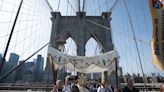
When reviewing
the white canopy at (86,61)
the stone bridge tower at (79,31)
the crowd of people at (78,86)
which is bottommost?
the crowd of people at (78,86)

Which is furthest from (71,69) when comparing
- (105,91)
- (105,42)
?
(105,42)

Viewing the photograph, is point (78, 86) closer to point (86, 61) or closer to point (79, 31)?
point (86, 61)

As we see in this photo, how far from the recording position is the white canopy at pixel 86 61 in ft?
26.1

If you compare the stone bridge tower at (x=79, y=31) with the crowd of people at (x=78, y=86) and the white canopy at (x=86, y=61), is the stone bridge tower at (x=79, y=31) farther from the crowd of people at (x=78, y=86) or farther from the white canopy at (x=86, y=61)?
the crowd of people at (x=78, y=86)

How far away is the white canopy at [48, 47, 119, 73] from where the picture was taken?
7961mm

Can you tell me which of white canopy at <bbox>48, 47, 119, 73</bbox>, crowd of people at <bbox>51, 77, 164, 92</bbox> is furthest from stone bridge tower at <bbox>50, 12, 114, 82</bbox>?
crowd of people at <bbox>51, 77, 164, 92</bbox>

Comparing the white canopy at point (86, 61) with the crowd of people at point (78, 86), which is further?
the white canopy at point (86, 61)

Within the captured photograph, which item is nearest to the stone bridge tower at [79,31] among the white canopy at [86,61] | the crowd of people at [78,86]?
the white canopy at [86,61]

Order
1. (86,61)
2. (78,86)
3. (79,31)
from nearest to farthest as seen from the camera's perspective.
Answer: (78,86) < (86,61) < (79,31)

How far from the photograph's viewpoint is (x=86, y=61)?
8.70 meters

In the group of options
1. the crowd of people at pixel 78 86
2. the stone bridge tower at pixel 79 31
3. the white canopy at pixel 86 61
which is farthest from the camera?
the stone bridge tower at pixel 79 31

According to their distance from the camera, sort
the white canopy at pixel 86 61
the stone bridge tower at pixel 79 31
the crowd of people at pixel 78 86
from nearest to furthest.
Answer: the crowd of people at pixel 78 86, the white canopy at pixel 86 61, the stone bridge tower at pixel 79 31

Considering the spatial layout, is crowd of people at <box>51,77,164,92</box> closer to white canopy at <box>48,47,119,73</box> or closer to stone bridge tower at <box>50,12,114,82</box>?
white canopy at <box>48,47,119,73</box>

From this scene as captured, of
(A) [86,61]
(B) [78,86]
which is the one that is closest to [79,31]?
(A) [86,61]
